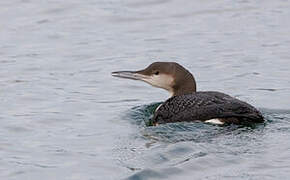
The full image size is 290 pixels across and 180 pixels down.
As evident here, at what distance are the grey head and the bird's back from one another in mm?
445

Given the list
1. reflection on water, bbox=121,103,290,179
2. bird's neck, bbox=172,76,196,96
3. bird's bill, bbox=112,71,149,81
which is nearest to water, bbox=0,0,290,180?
reflection on water, bbox=121,103,290,179

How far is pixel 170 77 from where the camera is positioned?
10.5m

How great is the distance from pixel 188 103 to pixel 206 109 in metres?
0.28

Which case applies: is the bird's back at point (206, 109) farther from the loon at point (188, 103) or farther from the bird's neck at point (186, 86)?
the bird's neck at point (186, 86)

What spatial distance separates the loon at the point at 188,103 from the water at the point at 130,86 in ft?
0.35

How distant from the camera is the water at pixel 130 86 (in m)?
8.52

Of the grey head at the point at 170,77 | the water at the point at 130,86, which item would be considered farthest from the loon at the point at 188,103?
the water at the point at 130,86

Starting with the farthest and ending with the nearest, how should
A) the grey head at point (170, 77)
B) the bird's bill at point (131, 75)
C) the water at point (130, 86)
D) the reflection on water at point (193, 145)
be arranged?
the bird's bill at point (131, 75) < the grey head at point (170, 77) < the water at point (130, 86) < the reflection on water at point (193, 145)

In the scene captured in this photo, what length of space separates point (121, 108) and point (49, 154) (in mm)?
2149

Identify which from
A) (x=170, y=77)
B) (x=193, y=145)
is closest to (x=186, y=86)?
(x=170, y=77)

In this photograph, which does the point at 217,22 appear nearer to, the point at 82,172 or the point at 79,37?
the point at 79,37

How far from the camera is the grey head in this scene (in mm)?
10500

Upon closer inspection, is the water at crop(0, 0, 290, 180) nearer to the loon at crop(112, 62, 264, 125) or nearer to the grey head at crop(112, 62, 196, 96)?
the loon at crop(112, 62, 264, 125)

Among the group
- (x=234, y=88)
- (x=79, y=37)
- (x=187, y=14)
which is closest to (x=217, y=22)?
(x=187, y=14)
